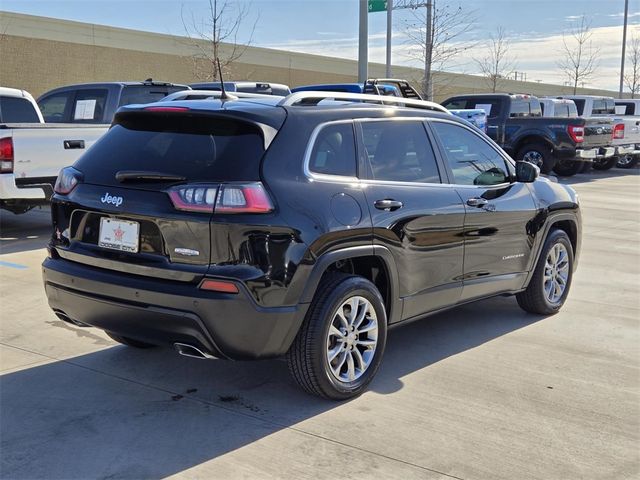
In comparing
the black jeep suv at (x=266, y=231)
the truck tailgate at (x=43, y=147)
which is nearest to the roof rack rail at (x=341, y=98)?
the black jeep suv at (x=266, y=231)

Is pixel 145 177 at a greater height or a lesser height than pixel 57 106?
lesser

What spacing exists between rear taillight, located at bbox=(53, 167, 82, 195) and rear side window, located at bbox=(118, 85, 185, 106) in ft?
21.9

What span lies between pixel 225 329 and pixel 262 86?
10.4 m

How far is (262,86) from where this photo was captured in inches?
531

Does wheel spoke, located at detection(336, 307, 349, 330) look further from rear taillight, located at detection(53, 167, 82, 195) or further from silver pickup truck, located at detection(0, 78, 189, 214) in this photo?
silver pickup truck, located at detection(0, 78, 189, 214)

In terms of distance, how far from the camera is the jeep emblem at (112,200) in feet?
12.9

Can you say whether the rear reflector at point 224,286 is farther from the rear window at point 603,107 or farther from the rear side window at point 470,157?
the rear window at point 603,107

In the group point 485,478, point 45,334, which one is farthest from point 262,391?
point 45,334

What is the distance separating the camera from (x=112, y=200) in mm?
3963

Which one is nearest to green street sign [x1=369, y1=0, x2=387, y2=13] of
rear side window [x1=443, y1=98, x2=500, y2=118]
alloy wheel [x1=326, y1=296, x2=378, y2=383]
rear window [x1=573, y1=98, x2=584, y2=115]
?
rear side window [x1=443, y1=98, x2=500, y2=118]

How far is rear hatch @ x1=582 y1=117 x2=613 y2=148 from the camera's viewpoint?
18547mm

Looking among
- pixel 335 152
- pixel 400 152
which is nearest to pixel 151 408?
pixel 335 152

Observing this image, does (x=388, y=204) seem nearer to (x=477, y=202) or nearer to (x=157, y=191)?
(x=477, y=202)

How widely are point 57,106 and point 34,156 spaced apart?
120 inches
